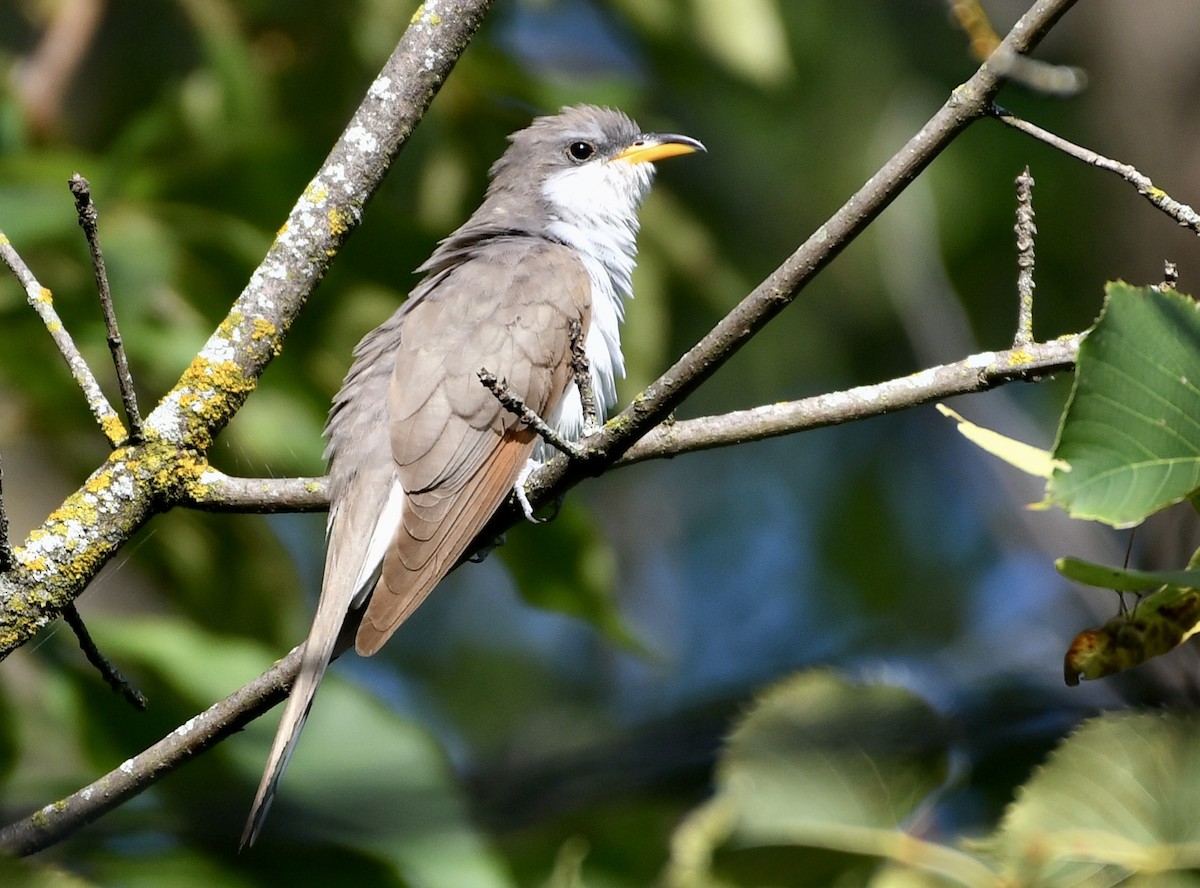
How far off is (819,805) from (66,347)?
5.26 ft

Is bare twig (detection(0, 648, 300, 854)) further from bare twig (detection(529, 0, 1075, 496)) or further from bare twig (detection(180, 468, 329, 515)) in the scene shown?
bare twig (detection(529, 0, 1075, 496))

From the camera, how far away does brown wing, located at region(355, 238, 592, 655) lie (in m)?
3.29

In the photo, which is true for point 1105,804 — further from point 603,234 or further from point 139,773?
point 603,234

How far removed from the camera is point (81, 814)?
2365mm

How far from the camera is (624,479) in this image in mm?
7578

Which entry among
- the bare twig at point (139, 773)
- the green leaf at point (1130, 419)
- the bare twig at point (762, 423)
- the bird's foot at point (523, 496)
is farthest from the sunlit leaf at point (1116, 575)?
the bare twig at point (139, 773)

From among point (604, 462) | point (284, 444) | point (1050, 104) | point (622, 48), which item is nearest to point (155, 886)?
point (604, 462)

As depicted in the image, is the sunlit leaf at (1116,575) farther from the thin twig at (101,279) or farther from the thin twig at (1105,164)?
the thin twig at (101,279)

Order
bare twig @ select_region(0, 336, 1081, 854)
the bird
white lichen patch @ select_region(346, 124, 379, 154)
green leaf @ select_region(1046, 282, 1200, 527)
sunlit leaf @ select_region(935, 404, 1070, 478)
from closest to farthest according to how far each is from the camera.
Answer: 1. green leaf @ select_region(1046, 282, 1200, 527)
2. sunlit leaf @ select_region(935, 404, 1070, 478)
3. bare twig @ select_region(0, 336, 1081, 854)
4. white lichen patch @ select_region(346, 124, 379, 154)
5. the bird

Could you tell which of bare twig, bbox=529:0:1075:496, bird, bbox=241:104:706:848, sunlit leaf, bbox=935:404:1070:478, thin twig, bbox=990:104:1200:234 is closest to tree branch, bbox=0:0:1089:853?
bare twig, bbox=529:0:1075:496

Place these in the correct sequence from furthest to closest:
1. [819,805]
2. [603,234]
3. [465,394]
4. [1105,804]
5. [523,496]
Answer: [603,234] < [465,394] < [523,496] < [819,805] < [1105,804]

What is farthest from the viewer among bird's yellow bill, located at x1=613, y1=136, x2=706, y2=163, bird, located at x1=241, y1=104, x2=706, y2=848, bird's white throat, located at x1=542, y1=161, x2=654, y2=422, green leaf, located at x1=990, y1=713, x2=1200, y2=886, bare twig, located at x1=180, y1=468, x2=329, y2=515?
bird's yellow bill, located at x1=613, y1=136, x2=706, y2=163

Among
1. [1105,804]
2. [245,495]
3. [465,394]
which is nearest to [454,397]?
[465,394]

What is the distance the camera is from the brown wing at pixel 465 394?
3285 millimetres
